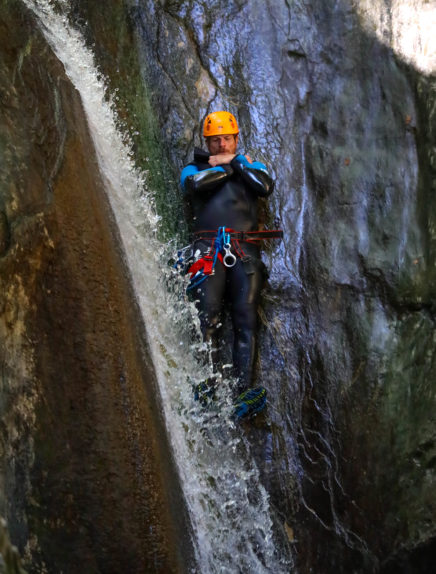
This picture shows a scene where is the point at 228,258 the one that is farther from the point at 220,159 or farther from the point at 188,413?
the point at 188,413

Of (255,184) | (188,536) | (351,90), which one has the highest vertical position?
(351,90)

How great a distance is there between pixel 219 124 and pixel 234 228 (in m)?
0.65

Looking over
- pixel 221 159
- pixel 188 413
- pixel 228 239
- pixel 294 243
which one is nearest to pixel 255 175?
pixel 221 159

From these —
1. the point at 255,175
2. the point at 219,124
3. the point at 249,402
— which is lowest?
the point at 249,402

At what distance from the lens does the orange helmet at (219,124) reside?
4070mm

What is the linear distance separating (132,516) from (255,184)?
1.99 metres

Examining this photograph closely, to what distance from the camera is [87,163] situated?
3100 mm

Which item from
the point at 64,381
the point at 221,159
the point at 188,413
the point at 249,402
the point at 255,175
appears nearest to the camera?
the point at 64,381

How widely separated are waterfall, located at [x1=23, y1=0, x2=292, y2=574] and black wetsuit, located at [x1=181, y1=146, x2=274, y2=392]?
5.2 inches

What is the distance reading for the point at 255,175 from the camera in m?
3.89

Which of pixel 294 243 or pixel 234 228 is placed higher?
pixel 234 228

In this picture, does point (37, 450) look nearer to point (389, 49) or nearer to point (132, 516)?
point (132, 516)

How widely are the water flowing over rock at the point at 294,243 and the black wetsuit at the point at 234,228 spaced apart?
0.16 meters

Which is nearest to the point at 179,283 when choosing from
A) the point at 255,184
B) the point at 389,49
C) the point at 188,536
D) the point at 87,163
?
the point at 255,184
